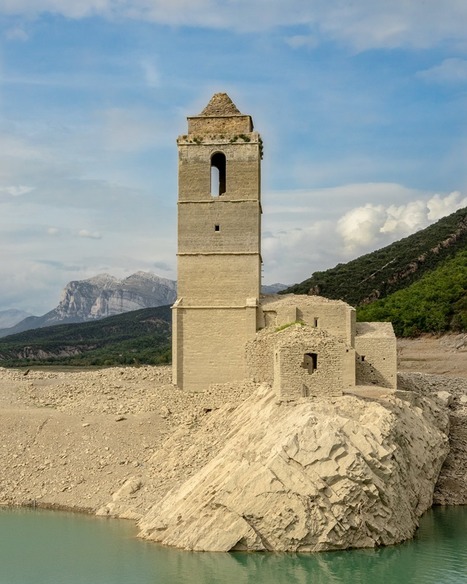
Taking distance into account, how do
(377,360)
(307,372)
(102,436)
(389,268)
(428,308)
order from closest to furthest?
(307,372) < (102,436) < (377,360) < (428,308) < (389,268)

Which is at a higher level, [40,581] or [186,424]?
[186,424]

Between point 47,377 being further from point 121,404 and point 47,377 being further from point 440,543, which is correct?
point 440,543

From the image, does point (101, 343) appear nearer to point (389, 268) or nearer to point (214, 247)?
point (389, 268)

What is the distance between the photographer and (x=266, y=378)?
1001 inches

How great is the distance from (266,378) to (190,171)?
680 cm

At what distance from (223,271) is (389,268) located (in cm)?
3871

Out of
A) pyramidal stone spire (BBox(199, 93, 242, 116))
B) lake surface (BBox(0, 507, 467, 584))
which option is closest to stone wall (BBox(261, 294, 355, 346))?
pyramidal stone spire (BBox(199, 93, 242, 116))

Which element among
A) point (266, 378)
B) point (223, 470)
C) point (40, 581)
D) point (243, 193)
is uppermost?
point (243, 193)

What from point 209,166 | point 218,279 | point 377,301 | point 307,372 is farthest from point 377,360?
point 377,301

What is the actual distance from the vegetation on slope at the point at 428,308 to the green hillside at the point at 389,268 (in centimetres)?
919

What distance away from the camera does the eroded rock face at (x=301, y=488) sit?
1795cm

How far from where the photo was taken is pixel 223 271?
88.0 ft

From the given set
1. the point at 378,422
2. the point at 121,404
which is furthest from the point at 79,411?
the point at 378,422

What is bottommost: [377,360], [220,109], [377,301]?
[377,360]
